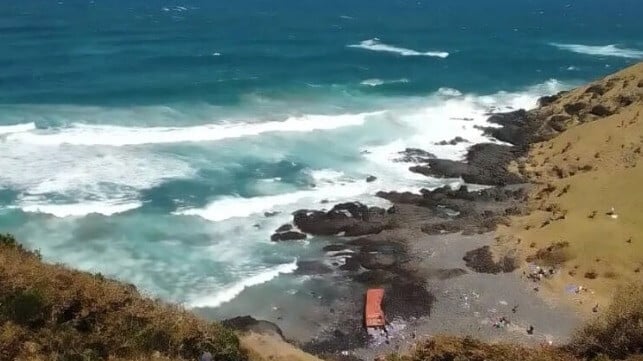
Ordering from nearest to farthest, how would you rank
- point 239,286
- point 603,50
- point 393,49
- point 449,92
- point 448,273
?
point 239,286 < point 448,273 < point 449,92 < point 393,49 < point 603,50

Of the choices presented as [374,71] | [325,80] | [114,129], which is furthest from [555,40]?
[114,129]

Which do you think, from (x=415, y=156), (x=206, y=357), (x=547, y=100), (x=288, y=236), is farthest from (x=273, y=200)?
(x=547, y=100)

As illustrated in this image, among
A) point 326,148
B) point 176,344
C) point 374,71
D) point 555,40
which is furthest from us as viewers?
point 555,40

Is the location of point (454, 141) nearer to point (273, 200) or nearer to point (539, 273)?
point (273, 200)

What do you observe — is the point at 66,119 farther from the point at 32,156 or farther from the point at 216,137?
the point at 216,137

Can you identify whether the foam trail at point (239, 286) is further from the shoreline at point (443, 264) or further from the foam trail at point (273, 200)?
the foam trail at point (273, 200)

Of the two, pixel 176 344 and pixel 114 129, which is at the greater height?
pixel 176 344
